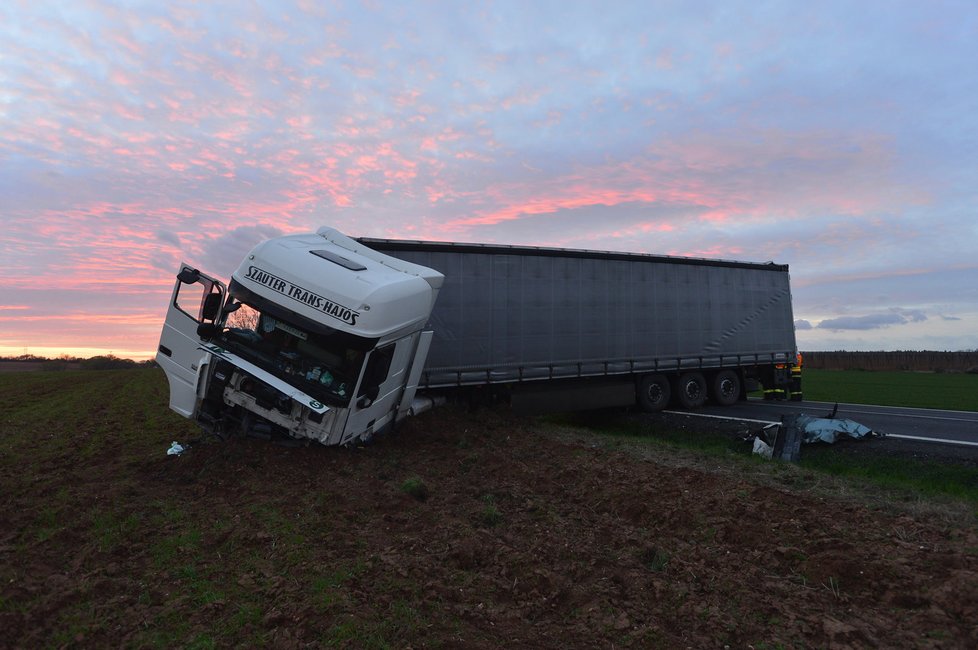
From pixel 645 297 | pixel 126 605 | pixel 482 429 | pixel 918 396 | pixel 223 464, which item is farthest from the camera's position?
pixel 918 396

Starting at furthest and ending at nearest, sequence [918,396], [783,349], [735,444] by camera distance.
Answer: [918,396] < [783,349] < [735,444]

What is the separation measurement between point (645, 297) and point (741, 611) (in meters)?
12.0

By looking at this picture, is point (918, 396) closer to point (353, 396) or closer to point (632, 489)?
point (632, 489)

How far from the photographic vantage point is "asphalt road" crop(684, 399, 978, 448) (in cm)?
1180

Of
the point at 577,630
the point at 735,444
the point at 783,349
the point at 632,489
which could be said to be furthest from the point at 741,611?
the point at 783,349

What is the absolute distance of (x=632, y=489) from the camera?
726cm

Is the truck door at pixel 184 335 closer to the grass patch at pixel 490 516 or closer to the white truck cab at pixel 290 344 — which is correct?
the white truck cab at pixel 290 344

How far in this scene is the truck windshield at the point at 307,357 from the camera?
27.4 ft

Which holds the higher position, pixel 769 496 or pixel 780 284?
pixel 780 284

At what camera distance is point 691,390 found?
1681 centimetres

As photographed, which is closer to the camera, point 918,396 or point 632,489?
point 632,489

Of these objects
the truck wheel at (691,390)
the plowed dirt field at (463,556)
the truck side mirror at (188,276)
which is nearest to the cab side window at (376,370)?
the plowed dirt field at (463,556)

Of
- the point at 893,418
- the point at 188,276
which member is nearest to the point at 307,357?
the point at 188,276

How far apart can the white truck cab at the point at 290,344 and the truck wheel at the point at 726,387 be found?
37.5 feet
